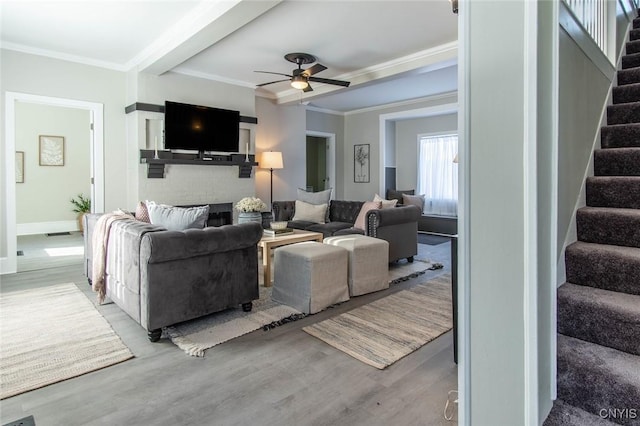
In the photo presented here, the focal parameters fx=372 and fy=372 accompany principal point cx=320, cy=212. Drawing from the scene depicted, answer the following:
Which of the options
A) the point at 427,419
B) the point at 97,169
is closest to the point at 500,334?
the point at 427,419

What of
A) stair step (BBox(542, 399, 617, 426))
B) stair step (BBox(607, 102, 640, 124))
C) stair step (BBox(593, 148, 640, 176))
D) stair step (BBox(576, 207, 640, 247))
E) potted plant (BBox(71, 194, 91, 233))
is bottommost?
stair step (BBox(542, 399, 617, 426))

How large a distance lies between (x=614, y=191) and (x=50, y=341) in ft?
12.1

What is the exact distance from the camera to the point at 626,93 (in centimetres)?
251

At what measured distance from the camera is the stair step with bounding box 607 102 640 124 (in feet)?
7.72

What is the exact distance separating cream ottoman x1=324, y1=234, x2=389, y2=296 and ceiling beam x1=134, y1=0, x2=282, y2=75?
221 cm

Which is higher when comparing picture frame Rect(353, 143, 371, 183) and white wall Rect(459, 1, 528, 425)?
picture frame Rect(353, 143, 371, 183)

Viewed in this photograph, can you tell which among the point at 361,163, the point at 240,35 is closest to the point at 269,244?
the point at 240,35

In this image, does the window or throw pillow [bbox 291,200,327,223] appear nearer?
throw pillow [bbox 291,200,327,223]

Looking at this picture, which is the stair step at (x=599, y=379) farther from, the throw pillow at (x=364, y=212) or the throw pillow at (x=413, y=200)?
the throw pillow at (x=413, y=200)

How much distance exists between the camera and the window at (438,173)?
788cm

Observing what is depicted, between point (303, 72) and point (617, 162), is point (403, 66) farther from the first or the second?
point (617, 162)

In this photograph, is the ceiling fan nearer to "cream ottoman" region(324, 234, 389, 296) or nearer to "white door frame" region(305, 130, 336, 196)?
"cream ottoman" region(324, 234, 389, 296)

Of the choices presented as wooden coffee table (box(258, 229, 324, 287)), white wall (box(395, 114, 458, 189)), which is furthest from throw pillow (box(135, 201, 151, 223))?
white wall (box(395, 114, 458, 189))

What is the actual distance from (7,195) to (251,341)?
159 inches
